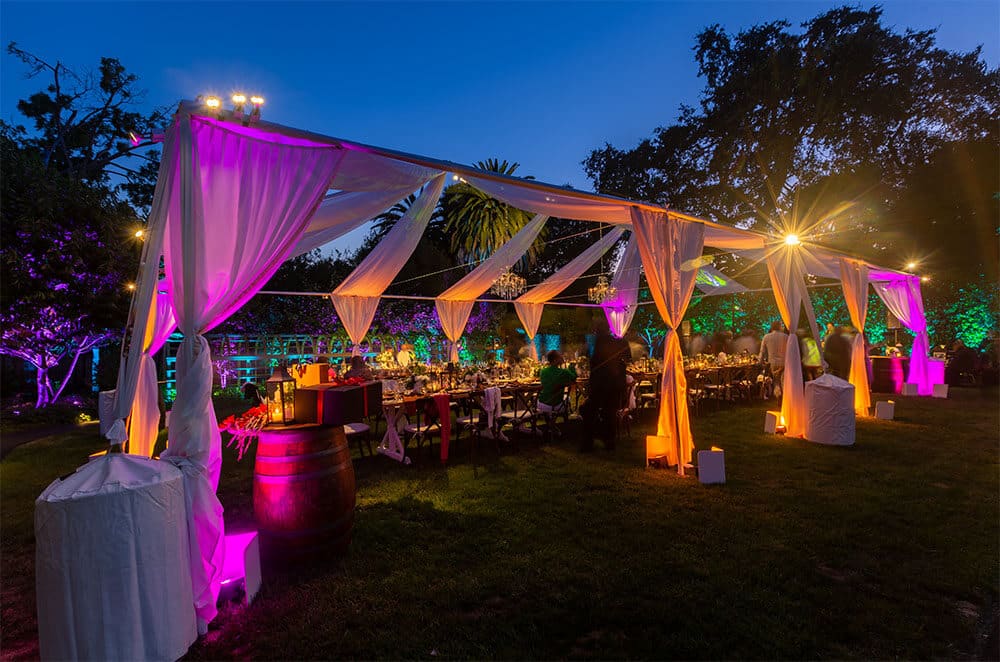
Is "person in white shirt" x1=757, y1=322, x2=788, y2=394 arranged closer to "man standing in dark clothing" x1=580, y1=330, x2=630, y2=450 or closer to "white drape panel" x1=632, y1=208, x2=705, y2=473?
"man standing in dark clothing" x1=580, y1=330, x2=630, y2=450

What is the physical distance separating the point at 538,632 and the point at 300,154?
325cm

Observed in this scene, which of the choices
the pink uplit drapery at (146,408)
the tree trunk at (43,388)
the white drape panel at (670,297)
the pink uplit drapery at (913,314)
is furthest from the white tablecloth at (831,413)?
the tree trunk at (43,388)

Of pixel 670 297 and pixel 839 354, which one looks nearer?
pixel 670 297

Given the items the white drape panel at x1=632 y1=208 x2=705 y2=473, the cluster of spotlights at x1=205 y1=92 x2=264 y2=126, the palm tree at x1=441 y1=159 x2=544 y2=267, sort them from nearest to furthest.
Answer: the cluster of spotlights at x1=205 y1=92 x2=264 y2=126, the white drape panel at x1=632 y1=208 x2=705 y2=473, the palm tree at x1=441 y1=159 x2=544 y2=267

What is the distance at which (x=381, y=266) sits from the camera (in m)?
8.52

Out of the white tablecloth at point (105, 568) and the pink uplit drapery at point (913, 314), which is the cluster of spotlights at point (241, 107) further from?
the pink uplit drapery at point (913, 314)

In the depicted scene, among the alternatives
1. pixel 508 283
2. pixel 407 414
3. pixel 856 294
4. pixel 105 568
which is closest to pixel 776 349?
pixel 856 294

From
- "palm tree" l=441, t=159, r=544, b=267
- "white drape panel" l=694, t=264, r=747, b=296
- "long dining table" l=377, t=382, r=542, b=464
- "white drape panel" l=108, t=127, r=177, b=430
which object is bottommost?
"long dining table" l=377, t=382, r=542, b=464

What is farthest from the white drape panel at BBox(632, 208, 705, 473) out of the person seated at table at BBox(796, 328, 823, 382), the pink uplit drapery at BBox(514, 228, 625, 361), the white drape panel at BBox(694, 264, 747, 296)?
the white drape panel at BBox(694, 264, 747, 296)

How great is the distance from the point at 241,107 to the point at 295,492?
244 cm

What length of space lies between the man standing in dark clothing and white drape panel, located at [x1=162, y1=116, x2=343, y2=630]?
3917 millimetres

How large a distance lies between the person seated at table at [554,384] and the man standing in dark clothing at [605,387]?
0.57 meters

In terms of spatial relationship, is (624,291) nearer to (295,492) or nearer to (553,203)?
(553,203)

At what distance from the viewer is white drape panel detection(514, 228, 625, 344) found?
10.2 m
